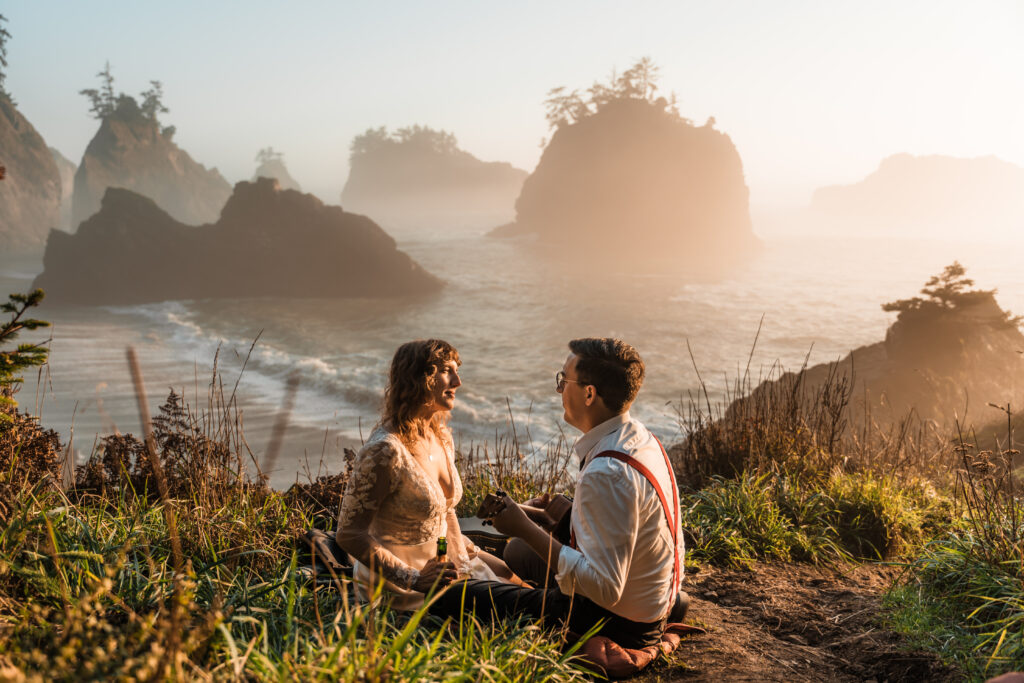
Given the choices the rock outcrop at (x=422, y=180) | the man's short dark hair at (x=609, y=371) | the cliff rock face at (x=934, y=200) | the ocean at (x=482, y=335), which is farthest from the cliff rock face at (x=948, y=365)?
the cliff rock face at (x=934, y=200)

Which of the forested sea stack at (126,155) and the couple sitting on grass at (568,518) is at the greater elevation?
the forested sea stack at (126,155)

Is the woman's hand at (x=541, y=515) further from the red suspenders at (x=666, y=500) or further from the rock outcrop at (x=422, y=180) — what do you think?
Answer: the rock outcrop at (x=422, y=180)

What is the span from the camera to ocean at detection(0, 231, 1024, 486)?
17672 mm

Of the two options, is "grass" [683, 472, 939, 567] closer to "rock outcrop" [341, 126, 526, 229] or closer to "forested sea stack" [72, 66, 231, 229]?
"forested sea stack" [72, 66, 231, 229]

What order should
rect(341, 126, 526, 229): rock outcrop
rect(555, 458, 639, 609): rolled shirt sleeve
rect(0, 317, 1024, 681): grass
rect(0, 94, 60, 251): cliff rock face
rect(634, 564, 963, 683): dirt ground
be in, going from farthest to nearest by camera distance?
rect(341, 126, 526, 229): rock outcrop < rect(0, 94, 60, 251): cliff rock face < rect(634, 564, 963, 683): dirt ground < rect(555, 458, 639, 609): rolled shirt sleeve < rect(0, 317, 1024, 681): grass

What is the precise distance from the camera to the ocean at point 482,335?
696 inches

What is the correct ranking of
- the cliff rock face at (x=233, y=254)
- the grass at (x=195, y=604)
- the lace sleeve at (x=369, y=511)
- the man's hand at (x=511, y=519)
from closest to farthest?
the grass at (x=195, y=604) < the man's hand at (x=511, y=519) < the lace sleeve at (x=369, y=511) < the cliff rock face at (x=233, y=254)

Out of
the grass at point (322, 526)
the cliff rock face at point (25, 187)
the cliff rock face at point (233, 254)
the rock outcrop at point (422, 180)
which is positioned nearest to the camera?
the grass at point (322, 526)

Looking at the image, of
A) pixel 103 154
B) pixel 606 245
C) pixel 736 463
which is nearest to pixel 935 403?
pixel 736 463

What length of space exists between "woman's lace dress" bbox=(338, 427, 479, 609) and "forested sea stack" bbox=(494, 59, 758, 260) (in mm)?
73528

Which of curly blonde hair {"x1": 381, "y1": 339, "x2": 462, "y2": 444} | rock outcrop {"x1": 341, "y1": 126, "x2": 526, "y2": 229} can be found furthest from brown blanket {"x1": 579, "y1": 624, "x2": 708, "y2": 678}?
rock outcrop {"x1": 341, "y1": 126, "x2": 526, "y2": 229}

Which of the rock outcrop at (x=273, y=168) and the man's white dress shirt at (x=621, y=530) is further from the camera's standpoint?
the rock outcrop at (x=273, y=168)

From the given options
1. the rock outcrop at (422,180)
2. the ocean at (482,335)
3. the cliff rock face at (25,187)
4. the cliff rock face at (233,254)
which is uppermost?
the rock outcrop at (422,180)

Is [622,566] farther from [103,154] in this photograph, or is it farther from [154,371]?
[103,154]
